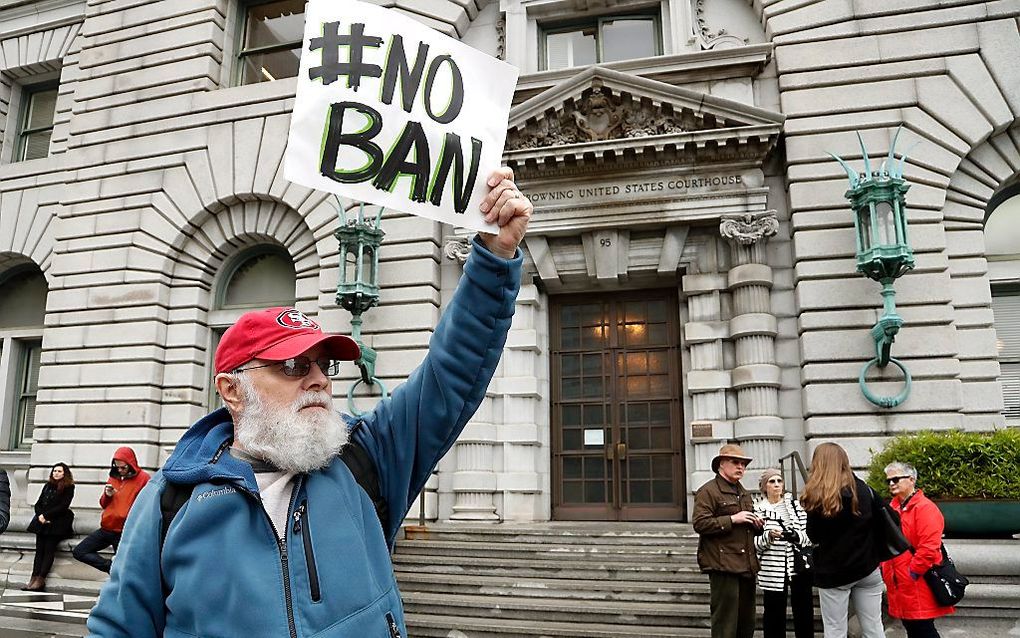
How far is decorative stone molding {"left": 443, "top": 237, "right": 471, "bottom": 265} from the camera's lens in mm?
12414

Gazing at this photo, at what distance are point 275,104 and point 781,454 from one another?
11.1 m

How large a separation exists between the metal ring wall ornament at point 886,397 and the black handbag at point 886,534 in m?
4.53

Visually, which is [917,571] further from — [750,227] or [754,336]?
[750,227]

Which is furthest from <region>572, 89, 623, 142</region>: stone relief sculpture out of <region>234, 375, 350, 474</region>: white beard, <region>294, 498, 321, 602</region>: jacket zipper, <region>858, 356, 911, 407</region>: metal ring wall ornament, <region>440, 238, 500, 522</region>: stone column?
<region>294, 498, 321, 602</region>: jacket zipper

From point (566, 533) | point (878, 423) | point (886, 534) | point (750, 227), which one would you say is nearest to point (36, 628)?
point (566, 533)

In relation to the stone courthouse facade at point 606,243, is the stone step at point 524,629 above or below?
below

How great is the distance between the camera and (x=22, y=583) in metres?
12.1

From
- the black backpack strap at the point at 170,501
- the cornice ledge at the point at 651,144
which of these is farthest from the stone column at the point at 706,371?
the black backpack strap at the point at 170,501

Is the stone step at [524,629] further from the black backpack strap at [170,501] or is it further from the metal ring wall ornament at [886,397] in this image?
the black backpack strap at [170,501]

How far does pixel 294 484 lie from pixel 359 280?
32.9 ft

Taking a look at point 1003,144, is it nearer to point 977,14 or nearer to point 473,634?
point 977,14

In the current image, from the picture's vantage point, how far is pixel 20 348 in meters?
16.1

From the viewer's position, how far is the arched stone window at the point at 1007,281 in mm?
10969

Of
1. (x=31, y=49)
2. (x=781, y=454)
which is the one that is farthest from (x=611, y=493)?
(x=31, y=49)
